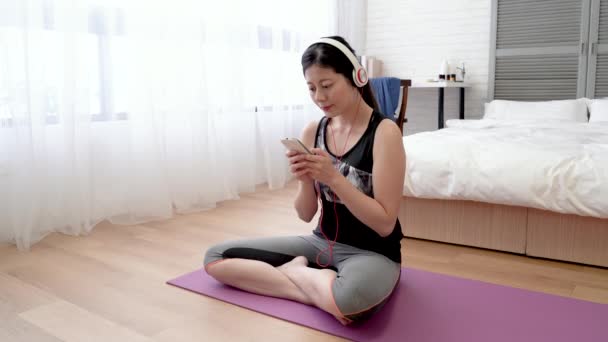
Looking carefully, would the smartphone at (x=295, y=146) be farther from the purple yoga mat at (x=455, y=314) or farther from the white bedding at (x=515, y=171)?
the white bedding at (x=515, y=171)

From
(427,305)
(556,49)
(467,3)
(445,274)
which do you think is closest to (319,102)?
(427,305)

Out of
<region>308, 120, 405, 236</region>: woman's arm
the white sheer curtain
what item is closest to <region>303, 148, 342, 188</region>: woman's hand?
<region>308, 120, 405, 236</region>: woman's arm

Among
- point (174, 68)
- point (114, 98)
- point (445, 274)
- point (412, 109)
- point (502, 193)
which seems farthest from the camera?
point (412, 109)

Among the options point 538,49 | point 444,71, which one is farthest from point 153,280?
Result: point 538,49

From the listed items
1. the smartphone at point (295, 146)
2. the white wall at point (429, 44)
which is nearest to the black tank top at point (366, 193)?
the smartphone at point (295, 146)

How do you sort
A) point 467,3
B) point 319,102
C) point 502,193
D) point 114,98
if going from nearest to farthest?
point 319,102, point 502,193, point 114,98, point 467,3

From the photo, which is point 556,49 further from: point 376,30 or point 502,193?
point 502,193

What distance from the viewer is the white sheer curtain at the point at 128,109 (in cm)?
231

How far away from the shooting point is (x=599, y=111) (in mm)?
3619

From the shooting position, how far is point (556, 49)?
4.15 m

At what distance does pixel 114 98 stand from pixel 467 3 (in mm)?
3372

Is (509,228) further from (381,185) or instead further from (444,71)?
(444,71)

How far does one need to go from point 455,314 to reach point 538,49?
337cm

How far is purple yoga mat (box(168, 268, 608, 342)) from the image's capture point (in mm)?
1424
